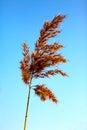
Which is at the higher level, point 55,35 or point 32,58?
point 55,35

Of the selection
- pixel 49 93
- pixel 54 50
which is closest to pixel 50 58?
pixel 54 50

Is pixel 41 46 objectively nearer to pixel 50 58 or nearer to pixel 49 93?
pixel 50 58

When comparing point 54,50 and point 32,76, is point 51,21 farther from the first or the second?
point 32,76

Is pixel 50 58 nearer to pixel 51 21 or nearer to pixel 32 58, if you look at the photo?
pixel 32 58

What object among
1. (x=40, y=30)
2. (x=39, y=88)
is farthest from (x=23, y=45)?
(x=39, y=88)

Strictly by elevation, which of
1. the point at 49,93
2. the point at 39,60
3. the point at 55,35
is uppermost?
the point at 55,35

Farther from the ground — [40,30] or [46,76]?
[40,30]

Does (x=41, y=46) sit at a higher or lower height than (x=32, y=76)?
higher

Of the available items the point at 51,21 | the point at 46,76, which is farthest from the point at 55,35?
the point at 46,76
